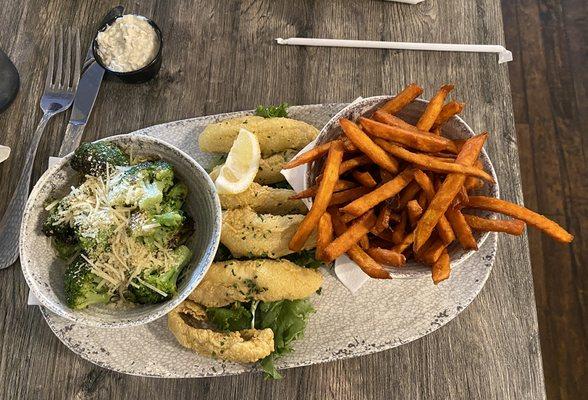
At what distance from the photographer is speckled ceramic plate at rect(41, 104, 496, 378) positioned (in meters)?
1.78

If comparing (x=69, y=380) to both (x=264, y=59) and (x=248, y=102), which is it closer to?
(x=248, y=102)

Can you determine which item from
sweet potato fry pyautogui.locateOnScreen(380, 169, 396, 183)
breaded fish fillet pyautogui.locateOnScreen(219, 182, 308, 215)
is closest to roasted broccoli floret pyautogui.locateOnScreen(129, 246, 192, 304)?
breaded fish fillet pyautogui.locateOnScreen(219, 182, 308, 215)

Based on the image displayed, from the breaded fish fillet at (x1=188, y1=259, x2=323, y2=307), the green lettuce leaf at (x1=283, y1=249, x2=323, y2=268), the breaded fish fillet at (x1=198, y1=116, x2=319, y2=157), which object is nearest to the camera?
the breaded fish fillet at (x1=188, y1=259, x2=323, y2=307)

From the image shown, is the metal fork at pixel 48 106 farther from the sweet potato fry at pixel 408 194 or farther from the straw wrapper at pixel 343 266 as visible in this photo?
the sweet potato fry at pixel 408 194

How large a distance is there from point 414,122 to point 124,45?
1134 millimetres

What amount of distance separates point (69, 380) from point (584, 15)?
3548 mm

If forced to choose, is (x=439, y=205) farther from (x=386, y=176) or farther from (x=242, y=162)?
(x=242, y=162)

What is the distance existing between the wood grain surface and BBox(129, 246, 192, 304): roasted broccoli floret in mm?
2138

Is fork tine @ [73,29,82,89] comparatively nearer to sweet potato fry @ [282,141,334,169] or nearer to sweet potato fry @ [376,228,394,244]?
sweet potato fry @ [282,141,334,169]

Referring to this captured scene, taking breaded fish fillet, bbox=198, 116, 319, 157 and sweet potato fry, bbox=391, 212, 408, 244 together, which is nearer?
sweet potato fry, bbox=391, 212, 408, 244

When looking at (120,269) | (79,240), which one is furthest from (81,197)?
(120,269)

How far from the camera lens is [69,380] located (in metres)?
1.92

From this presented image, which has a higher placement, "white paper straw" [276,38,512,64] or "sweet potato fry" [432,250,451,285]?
"white paper straw" [276,38,512,64]

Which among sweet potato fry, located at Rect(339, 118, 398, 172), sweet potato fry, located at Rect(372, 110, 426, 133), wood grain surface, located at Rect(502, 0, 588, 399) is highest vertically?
sweet potato fry, located at Rect(372, 110, 426, 133)
